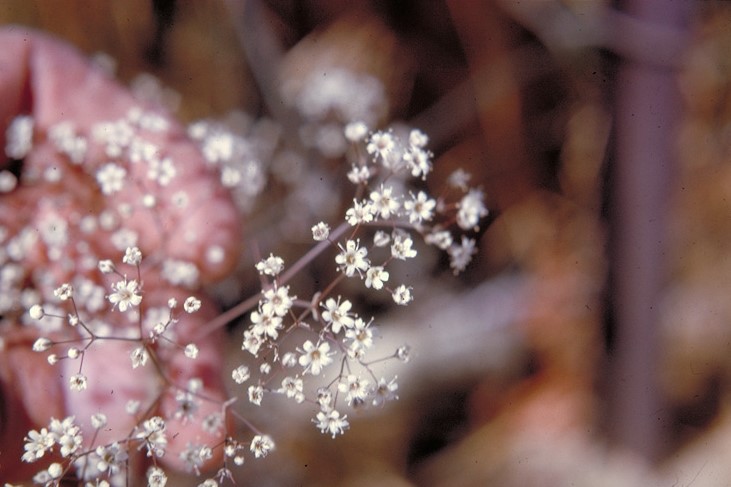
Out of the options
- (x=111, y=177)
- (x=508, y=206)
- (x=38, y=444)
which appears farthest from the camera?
(x=508, y=206)

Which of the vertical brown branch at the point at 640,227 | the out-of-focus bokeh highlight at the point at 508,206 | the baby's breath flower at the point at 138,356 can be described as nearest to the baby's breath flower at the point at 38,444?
the baby's breath flower at the point at 138,356

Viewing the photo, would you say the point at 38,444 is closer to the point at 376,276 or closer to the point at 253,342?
the point at 253,342

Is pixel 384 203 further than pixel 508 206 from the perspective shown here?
No

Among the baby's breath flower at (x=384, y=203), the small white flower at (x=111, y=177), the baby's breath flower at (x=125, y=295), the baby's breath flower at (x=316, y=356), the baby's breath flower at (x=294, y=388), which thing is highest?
the small white flower at (x=111, y=177)

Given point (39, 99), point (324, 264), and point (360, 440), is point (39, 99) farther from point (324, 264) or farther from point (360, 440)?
point (360, 440)

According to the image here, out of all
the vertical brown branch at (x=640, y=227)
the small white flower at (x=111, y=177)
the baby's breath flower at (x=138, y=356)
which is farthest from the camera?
the vertical brown branch at (x=640, y=227)

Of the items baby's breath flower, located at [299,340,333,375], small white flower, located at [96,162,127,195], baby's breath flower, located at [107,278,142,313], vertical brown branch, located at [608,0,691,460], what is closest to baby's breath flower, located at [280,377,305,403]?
baby's breath flower, located at [299,340,333,375]

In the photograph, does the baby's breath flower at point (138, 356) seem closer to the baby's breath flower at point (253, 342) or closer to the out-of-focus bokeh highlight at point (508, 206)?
the baby's breath flower at point (253, 342)

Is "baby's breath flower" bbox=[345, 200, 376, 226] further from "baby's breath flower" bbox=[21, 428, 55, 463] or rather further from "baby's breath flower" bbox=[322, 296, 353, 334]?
"baby's breath flower" bbox=[21, 428, 55, 463]

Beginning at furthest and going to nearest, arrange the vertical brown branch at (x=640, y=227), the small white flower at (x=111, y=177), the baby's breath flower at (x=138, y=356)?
the vertical brown branch at (x=640, y=227) < the small white flower at (x=111, y=177) < the baby's breath flower at (x=138, y=356)

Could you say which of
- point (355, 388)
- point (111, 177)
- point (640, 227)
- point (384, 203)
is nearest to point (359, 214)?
point (384, 203)
